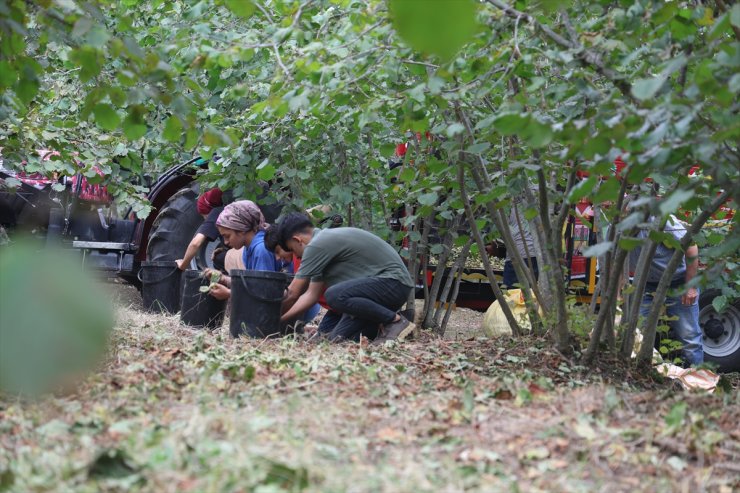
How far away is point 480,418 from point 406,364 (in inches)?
53.9

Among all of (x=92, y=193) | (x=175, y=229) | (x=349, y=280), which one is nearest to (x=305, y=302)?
(x=349, y=280)

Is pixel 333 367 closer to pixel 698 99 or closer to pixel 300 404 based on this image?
pixel 300 404

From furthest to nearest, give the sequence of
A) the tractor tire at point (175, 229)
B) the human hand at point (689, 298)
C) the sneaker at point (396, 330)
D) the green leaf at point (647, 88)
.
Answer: the tractor tire at point (175, 229) → the human hand at point (689, 298) → the sneaker at point (396, 330) → the green leaf at point (647, 88)

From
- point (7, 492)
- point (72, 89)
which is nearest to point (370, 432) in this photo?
point (7, 492)

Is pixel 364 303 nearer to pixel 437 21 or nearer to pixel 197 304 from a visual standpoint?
pixel 197 304

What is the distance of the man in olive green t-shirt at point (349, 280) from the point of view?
620 centimetres

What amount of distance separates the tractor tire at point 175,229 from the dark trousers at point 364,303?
2660 mm

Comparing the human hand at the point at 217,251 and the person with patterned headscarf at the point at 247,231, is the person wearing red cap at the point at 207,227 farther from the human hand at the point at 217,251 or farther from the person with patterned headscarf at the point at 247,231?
the person with patterned headscarf at the point at 247,231

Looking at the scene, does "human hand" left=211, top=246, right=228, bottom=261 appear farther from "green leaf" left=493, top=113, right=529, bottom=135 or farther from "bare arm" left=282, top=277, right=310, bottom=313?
"green leaf" left=493, top=113, right=529, bottom=135

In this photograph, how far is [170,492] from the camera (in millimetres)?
2312

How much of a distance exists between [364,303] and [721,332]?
3765 mm

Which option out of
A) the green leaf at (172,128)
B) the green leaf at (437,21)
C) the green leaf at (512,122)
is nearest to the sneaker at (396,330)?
the green leaf at (172,128)

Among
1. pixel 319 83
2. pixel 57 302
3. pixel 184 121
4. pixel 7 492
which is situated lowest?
pixel 7 492

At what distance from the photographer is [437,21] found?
4.85 ft
